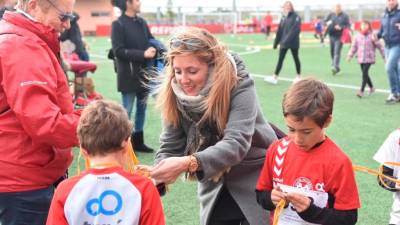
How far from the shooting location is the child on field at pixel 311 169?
8.42ft

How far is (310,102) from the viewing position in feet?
8.61

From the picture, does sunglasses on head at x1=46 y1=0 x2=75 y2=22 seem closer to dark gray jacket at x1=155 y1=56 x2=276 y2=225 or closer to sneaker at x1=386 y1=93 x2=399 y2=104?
dark gray jacket at x1=155 y1=56 x2=276 y2=225

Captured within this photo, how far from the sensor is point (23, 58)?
277 centimetres

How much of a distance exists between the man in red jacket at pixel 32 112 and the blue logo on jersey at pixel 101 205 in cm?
56

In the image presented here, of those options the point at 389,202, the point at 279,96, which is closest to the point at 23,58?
the point at 389,202

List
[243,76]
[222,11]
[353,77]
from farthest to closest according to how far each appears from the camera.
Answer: [222,11]
[353,77]
[243,76]

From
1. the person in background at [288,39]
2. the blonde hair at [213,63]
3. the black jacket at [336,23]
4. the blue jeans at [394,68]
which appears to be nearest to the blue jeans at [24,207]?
the blonde hair at [213,63]

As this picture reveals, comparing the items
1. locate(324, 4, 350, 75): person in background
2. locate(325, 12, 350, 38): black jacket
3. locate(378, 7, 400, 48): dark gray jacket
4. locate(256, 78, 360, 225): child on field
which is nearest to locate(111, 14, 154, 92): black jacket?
locate(256, 78, 360, 225): child on field

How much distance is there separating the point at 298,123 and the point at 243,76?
0.50m

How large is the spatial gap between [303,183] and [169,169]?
2.08 feet

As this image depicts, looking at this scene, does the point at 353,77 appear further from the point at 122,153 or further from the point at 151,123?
the point at 122,153

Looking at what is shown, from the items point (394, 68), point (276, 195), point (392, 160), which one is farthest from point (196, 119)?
point (394, 68)

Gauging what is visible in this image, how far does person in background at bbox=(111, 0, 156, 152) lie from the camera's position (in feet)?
23.3

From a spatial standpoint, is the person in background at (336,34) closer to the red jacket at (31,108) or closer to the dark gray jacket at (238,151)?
the dark gray jacket at (238,151)
